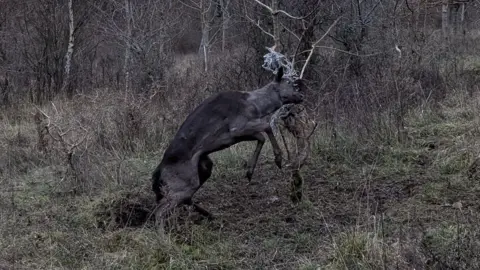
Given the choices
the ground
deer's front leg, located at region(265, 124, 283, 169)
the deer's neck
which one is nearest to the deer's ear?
the deer's neck

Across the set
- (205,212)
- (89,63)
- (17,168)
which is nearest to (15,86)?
(89,63)

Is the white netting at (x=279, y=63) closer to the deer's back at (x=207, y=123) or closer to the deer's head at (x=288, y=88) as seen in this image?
the deer's head at (x=288, y=88)

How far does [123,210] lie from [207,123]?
1331 mm

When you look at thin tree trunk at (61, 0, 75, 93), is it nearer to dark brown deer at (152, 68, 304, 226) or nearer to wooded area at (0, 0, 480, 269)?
wooded area at (0, 0, 480, 269)

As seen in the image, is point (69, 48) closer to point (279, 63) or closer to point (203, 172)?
point (279, 63)

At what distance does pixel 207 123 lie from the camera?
20.5 feet

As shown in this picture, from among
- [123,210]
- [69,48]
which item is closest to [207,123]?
[123,210]

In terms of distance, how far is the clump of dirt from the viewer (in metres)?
6.45

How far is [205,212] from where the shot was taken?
6.44 meters

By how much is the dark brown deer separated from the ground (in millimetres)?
320

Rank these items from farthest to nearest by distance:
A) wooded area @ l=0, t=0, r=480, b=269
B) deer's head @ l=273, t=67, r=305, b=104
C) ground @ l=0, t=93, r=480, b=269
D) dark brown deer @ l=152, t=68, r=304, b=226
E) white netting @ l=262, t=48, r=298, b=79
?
white netting @ l=262, t=48, r=298, b=79, deer's head @ l=273, t=67, r=305, b=104, dark brown deer @ l=152, t=68, r=304, b=226, wooded area @ l=0, t=0, r=480, b=269, ground @ l=0, t=93, r=480, b=269

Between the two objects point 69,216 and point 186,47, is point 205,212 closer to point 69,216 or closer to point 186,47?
point 69,216

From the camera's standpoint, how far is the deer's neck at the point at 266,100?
6.49 metres

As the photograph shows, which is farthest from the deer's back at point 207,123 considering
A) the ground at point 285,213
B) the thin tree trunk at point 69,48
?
the thin tree trunk at point 69,48
